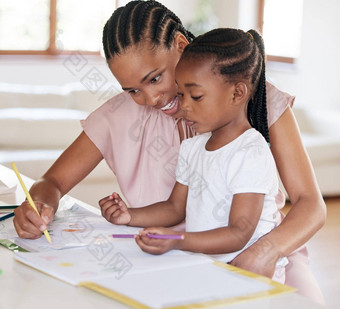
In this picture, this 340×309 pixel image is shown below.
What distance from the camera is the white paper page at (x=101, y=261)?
1.01 meters

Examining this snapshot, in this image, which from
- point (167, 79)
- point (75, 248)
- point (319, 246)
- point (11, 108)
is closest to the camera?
point (75, 248)

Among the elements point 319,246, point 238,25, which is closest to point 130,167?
point 319,246

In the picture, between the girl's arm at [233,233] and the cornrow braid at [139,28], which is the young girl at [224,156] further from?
the cornrow braid at [139,28]

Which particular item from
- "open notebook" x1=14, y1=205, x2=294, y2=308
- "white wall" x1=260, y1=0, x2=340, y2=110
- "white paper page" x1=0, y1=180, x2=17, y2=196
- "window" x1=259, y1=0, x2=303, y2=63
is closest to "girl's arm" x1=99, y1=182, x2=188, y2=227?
"open notebook" x1=14, y1=205, x2=294, y2=308

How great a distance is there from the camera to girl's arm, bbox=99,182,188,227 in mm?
1389

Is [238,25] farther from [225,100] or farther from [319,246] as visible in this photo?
[225,100]

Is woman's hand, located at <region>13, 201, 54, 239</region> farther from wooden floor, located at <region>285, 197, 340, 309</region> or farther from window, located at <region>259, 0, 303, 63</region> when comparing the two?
window, located at <region>259, 0, 303, 63</region>

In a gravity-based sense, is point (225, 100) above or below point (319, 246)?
above

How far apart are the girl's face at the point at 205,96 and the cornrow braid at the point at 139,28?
22 centimetres

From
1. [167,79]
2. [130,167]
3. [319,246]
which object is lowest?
[319,246]

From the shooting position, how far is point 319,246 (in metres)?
3.76

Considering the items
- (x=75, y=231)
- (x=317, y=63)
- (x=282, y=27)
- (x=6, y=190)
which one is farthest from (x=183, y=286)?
(x=282, y=27)

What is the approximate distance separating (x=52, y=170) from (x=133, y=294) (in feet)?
2.77

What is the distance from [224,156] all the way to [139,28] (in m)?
0.41
